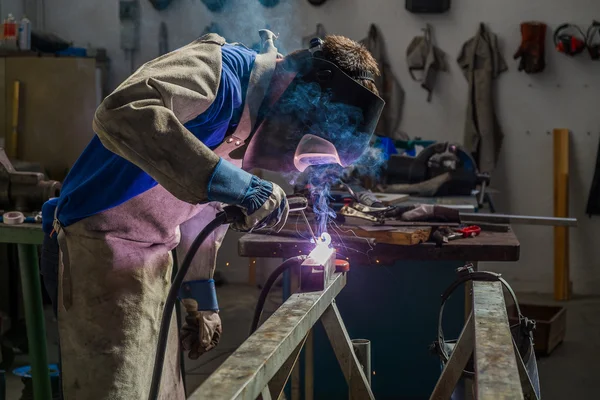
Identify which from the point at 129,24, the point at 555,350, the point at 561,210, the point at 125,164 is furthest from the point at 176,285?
the point at 129,24

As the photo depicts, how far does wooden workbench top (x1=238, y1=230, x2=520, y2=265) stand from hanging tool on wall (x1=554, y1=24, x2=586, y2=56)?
3755mm

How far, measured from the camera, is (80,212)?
221 cm

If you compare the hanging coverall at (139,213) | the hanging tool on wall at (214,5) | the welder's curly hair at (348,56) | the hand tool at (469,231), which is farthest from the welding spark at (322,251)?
the hanging tool on wall at (214,5)

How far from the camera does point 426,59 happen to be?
6742 mm

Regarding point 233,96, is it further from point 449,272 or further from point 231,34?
point 231,34

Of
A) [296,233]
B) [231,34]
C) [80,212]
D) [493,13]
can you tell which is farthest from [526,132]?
[80,212]

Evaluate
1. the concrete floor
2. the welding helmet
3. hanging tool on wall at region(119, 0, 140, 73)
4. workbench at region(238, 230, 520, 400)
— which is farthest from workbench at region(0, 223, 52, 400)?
hanging tool on wall at region(119, 0, 140, 73)

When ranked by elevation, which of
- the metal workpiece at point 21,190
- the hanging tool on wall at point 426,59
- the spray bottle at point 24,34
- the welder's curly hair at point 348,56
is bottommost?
the metal workpiece at point 21,190

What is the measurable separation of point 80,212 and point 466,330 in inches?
45.0

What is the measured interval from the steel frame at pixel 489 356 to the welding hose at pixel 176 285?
68 centimetres

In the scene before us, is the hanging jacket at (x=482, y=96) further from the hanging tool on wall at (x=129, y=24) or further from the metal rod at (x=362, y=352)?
the metal rod at (x=362, y=352)

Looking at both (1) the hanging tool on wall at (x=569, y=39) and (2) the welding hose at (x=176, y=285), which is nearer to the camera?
(2) the welding hose at (x=176, y=285)

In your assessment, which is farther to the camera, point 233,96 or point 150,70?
point 233,96

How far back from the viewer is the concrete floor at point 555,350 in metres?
4.50
